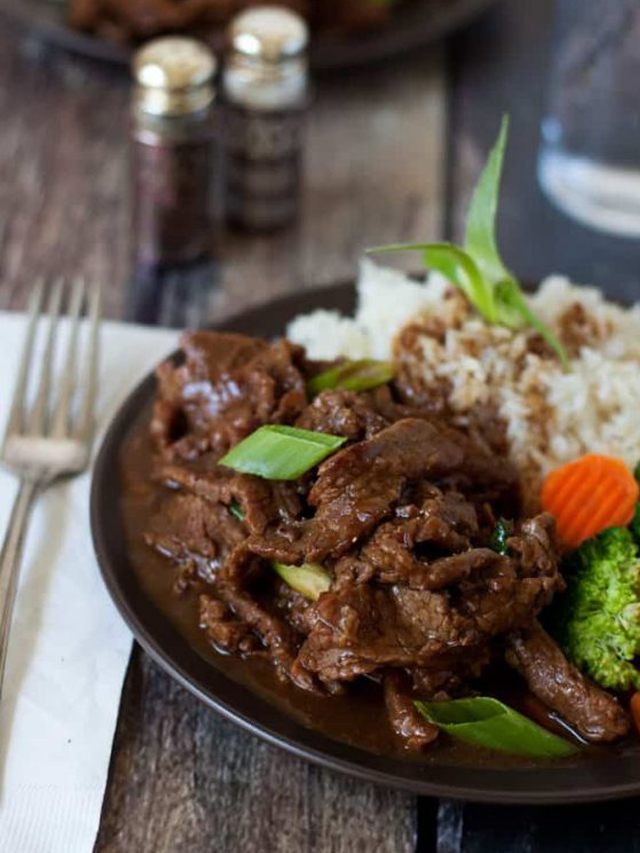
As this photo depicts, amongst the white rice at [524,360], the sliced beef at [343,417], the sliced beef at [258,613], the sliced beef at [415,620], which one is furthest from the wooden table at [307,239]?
the white rice at [524,360]

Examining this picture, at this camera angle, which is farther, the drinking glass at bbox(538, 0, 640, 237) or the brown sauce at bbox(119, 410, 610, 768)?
the drinking glass at bbox(538, 0, 640, 237)

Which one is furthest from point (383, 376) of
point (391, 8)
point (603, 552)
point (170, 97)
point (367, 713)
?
point (391, 8)

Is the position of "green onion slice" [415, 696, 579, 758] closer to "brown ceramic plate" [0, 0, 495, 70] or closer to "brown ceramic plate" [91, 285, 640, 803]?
"brown ceramic plate" [91, 285, 640, 803]

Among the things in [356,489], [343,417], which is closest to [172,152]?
[343,417]

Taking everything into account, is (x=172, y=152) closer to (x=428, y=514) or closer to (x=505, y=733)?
(x=428, y=514)

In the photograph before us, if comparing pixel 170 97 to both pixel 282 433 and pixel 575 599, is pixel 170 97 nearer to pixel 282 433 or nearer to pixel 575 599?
pixel 282 433

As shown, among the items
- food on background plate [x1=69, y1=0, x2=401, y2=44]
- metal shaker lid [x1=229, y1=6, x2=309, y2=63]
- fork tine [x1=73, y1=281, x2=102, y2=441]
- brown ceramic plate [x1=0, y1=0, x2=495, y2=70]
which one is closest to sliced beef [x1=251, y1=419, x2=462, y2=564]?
fork tine [x1=73, y1=281, x2=102, y2=441]

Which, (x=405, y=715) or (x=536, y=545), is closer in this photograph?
(x=405, y=715)
